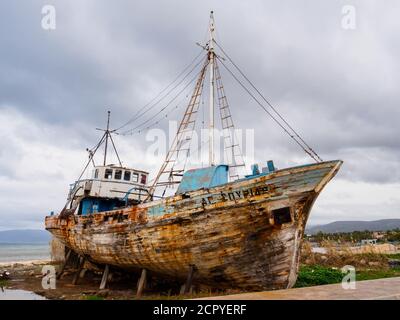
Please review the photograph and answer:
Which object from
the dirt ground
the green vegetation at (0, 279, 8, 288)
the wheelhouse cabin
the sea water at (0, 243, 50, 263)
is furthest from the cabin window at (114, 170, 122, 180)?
the sea water at (0, 243, 50, 263)

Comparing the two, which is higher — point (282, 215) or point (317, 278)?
point (282, 215)

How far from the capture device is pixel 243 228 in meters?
11.8

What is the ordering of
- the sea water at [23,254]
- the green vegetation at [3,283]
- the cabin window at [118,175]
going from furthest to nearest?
the sea water at [23,254], the cabin window at [118,175], the green vegetation at [3,283]

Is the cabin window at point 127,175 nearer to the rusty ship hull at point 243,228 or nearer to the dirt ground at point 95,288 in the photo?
the dirt ground at point 95,288

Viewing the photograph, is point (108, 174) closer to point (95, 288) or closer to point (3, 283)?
point (95, 288)

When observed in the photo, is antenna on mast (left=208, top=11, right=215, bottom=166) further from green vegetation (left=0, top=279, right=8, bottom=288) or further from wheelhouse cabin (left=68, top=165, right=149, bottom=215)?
green vegetation (left=0, top=279, right=8, bottom=288)

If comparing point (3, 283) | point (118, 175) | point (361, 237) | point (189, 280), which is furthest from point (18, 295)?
point (361, 237)

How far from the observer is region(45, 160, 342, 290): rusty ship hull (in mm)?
11648

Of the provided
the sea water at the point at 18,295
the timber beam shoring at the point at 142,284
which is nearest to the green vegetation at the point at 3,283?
the sea water at the point at 18,295

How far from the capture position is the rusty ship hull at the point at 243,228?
1165 cm

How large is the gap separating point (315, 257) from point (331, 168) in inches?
581

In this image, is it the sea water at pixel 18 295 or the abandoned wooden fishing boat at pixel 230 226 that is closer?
the abandoned wooden fishing boat at pixel 230 226
